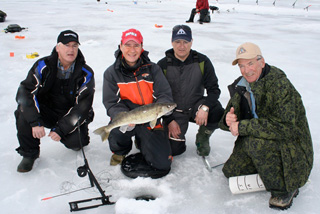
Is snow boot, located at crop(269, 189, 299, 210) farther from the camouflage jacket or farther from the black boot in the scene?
the black boot

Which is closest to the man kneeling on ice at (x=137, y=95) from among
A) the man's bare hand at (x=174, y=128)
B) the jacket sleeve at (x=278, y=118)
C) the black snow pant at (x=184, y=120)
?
the man's bare hand at (x=174, y=128)

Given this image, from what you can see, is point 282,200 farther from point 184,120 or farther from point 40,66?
point 40,66

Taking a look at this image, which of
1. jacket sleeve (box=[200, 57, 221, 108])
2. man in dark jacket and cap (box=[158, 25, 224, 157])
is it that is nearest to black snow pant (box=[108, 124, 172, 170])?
man in dark jacket and cap (box=[158, 25, 224, 157])

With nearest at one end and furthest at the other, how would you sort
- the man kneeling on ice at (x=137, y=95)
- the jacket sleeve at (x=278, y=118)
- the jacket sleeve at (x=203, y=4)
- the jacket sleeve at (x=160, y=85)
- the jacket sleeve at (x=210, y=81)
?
the jacket sleeve at (x=278, y=118) → the man kneeling on ice at (x=137, y=95) → the jacket sleeve at (x=160, y=85) → the jacket sleeve at (x=210, y=81) → the jacket sleeve at (x=203, y=4)

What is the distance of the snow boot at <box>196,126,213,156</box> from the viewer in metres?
3.07

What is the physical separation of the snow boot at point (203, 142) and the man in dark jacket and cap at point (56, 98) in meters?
1.45

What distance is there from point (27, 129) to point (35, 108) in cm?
28

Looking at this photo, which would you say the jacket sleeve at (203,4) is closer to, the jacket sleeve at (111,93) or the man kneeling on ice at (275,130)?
the jacket sleeve at (111,93)

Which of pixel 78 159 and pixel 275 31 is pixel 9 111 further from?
pixel 275 31

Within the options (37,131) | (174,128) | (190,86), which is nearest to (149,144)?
(174,128)

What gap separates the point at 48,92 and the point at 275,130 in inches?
101

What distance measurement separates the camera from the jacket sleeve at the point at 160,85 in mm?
2826

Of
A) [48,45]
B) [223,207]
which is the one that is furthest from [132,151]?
[48,45]

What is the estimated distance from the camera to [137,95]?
2.84m
